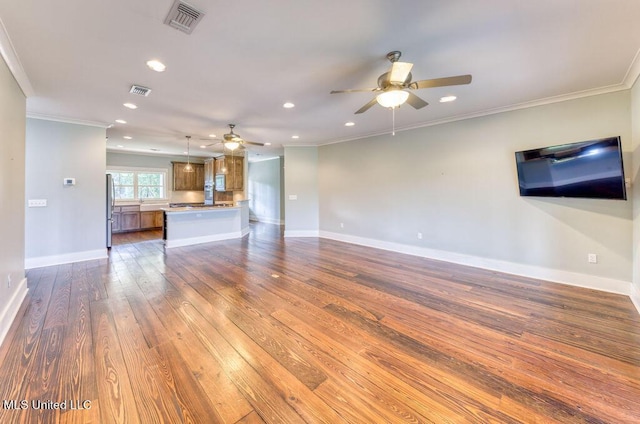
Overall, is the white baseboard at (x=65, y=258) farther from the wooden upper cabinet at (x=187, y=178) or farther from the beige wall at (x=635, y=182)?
the beige wall at (x=635, y=182)

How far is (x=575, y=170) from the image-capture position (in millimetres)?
3291

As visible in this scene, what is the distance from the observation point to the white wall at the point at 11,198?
242 centimetres

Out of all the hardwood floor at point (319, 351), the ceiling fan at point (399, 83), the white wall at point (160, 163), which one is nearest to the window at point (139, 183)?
Result: the white wall at point (160, 163)

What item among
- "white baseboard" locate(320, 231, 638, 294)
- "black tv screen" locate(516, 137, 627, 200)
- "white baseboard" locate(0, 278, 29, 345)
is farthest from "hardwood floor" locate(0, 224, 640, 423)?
"black tv screen" locate(516, 137, 627, 200)

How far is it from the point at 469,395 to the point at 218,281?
324 centimetres

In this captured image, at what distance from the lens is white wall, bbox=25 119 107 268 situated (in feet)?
14.2

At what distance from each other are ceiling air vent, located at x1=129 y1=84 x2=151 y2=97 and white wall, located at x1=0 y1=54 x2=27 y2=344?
1046 millimetres

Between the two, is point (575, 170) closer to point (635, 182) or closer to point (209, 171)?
point (635, 182)

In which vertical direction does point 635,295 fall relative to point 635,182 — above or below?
below

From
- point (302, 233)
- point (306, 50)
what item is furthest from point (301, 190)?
point (306, 50)

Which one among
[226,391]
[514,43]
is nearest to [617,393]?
[226,391]

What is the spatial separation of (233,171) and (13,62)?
18.5ft

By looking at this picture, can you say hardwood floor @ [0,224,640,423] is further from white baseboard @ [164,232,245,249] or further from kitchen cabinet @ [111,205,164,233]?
kitchen cabinet @ [111,205,164,233]

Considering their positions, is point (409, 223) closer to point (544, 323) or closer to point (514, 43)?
point (544, 323)
